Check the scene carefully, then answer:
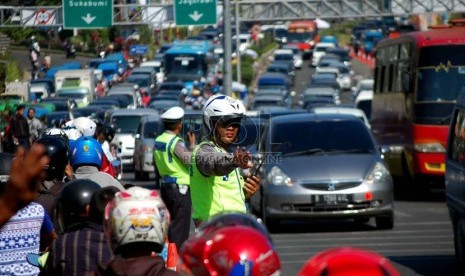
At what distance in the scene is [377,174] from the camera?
20.2 metres

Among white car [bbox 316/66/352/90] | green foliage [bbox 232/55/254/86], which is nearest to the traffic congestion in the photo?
white car [bbox 316/66/352/90]

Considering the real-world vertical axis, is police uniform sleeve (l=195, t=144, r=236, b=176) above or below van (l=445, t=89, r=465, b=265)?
above

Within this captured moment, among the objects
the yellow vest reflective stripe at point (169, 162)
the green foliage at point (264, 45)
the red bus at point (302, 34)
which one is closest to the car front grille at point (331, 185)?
the yellow vest reflective stripe at point (169, 162)

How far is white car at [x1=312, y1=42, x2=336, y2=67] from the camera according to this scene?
3937 inches

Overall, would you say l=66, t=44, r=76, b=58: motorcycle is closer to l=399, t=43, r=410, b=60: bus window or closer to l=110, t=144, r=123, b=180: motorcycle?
l=399, t=43, r=410, b=60: bus window

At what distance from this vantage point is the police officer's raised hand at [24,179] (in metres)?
5.35

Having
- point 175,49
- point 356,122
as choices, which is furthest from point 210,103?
point 175,49

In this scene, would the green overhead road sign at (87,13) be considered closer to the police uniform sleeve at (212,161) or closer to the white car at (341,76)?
the white car at (341,76)

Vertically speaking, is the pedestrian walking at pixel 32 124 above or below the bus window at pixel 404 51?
below

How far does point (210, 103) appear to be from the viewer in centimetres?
939

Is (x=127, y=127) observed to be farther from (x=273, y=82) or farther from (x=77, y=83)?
(x=273, y=82)

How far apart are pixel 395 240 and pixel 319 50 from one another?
83.9m

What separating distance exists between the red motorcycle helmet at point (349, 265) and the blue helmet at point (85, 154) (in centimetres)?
612

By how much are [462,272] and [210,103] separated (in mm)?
6760
